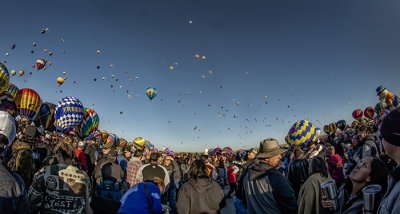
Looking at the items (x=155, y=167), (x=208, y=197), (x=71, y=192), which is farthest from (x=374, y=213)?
(x=155, y=167)

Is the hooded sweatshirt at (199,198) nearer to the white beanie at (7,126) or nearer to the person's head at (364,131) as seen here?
the white beanie at (7,126)

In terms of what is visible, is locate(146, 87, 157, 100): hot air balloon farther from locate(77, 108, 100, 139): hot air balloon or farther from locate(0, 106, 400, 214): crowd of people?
locate(0, 106, 400, 214): crowd of people

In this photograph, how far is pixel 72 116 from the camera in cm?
1148

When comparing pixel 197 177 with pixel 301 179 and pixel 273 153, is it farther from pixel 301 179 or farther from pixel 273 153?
pixel 301 179

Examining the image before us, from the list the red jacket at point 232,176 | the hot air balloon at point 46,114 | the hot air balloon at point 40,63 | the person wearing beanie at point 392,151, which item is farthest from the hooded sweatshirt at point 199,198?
the hot air balloon at point 40,63

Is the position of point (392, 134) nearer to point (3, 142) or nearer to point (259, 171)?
point (259, 171)

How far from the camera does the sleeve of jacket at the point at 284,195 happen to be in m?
3.09

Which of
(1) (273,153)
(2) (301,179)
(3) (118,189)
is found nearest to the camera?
(1) (273,153)

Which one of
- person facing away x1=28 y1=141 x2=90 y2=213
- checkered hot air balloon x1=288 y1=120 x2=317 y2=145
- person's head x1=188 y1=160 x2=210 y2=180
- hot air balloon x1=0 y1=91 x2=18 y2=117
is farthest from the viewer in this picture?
hot air balloon x1=0 y1=91 x2=18 y2=117

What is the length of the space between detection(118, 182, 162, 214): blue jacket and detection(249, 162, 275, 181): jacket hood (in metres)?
1.52

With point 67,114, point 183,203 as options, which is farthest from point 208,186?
point 67,114

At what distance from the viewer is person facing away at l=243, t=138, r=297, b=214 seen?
10.2 feet

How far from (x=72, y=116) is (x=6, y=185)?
11.2m

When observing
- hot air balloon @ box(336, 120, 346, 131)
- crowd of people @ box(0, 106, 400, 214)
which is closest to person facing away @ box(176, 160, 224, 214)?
crowd of people @ box(0, 106, 400, 214)
